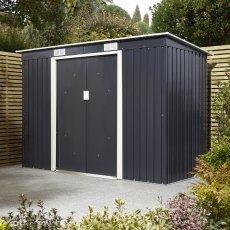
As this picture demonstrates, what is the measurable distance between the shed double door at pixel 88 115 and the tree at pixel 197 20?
572 cm

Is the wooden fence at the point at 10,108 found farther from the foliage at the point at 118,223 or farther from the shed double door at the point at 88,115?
the foliage at the point at 118,223

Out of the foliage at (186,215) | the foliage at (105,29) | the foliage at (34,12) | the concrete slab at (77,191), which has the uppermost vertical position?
the foliage at (105,29)

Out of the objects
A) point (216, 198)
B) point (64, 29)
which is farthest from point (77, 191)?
point (64, 29)

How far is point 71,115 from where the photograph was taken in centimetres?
941

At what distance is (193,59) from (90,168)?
10.1ft

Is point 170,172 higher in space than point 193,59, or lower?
lower

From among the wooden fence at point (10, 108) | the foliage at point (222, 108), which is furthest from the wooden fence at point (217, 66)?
the wooden fence at point (10, 108)

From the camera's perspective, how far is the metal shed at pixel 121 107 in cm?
805

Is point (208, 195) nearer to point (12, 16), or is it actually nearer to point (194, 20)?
point (12, 16)

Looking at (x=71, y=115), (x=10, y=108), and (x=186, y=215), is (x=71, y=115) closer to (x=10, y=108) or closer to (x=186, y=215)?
(x=10, y=108)

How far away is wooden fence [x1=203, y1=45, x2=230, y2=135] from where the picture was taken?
9052mm

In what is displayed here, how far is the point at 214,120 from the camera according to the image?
918cm

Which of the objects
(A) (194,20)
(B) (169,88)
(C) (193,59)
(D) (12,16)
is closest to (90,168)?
(B) (169,88)

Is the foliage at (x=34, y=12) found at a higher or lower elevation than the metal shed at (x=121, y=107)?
higher
